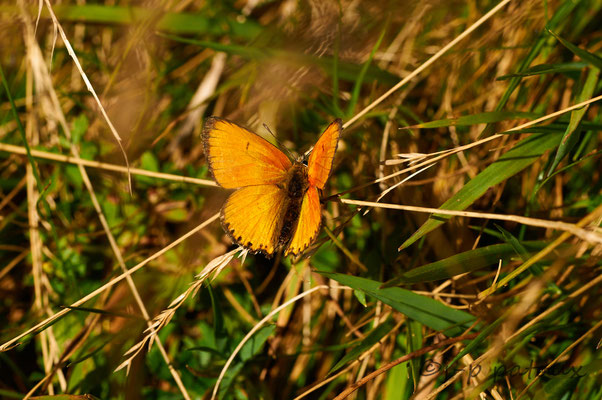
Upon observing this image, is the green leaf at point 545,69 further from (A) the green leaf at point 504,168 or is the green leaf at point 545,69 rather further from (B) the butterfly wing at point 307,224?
(B) the butterfly wing at point 307,224

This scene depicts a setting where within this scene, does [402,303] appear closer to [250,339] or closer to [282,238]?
[282,238]

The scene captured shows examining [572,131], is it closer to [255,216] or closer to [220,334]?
[255,216]

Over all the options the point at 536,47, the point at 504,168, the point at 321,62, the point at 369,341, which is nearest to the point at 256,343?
the point at 369,341

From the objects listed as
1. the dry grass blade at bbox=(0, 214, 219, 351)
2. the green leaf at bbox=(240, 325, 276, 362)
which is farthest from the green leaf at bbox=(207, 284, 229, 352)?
the dry grass blade at bbox=(0, 214, 219, 351)

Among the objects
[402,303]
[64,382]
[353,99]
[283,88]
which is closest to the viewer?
[402,303]

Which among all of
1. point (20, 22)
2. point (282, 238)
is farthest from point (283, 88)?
point (20, 22)

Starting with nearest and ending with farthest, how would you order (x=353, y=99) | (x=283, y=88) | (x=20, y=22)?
1. (x=353, y=99)
2. (x=283, y=88)
3. (x=20, y=22)
